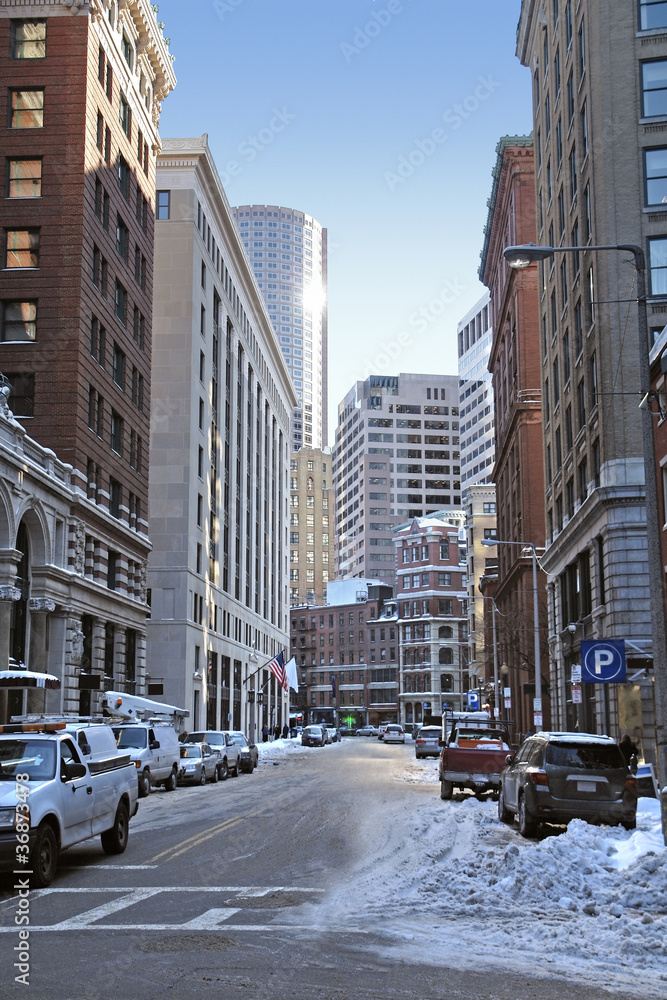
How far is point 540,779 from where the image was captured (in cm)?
1850

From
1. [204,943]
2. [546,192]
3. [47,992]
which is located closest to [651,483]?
[204,943]

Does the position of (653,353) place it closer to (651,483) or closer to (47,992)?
(651,483)

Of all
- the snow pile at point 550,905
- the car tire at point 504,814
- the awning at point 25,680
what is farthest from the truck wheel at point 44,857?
the awning at point 25,680

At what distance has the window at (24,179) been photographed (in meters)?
43.9

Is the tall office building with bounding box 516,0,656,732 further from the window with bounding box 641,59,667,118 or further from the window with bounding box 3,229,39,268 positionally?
the window with bounding box 3,229,39,268

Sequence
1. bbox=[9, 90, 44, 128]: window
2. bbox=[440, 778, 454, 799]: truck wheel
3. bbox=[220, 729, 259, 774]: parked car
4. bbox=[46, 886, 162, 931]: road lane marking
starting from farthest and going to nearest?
bbox=[220, 729, 259, 774]: parked car, bbox=[9, 90, 44, 128]: window, bbox=[440, 778, 454, 799]: truck wheel, bbox=[46, 886, 162, 931]: road lane marking

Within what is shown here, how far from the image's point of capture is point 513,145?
75.4 meters

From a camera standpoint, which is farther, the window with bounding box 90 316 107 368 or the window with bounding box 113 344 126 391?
the window with bounding box 113 344 126 391

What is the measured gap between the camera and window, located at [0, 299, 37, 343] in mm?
42688

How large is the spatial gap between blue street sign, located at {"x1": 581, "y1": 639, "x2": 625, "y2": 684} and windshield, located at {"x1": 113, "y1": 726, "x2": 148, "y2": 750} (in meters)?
13.1

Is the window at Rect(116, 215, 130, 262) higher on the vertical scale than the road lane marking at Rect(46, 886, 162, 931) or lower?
higher

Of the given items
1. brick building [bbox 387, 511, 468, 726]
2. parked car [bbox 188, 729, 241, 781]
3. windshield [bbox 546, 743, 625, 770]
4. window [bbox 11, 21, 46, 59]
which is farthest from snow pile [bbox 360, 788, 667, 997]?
brick building [bbox 387, 511, 468, 726]

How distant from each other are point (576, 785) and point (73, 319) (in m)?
30.4

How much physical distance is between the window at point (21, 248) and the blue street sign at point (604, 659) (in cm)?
2836
